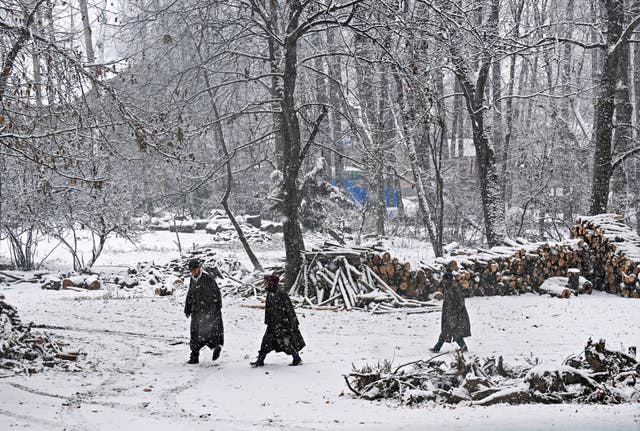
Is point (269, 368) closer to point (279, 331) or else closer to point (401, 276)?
point (279, 331)

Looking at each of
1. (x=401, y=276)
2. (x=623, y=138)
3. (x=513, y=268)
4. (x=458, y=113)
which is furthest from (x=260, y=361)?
(x=458, y=113)

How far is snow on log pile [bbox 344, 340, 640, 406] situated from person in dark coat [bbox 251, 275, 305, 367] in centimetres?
147

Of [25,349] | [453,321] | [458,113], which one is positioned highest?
[458,113]

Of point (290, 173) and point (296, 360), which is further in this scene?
point (290, 173)

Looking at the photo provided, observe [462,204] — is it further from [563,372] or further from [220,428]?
[220,428]

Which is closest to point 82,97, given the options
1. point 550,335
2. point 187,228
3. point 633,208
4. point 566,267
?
point 550,335

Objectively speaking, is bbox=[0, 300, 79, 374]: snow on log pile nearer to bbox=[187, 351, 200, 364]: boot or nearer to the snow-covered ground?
the snow-covered ground

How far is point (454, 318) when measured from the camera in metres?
10.1

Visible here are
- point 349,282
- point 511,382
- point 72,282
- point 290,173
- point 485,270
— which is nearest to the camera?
point 511,382

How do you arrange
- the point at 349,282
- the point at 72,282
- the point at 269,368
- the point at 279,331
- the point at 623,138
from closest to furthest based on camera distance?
the point at 269,368 < the point at 279,331 < the point at 349,282 < the point at 72,282 < the point at 623,138

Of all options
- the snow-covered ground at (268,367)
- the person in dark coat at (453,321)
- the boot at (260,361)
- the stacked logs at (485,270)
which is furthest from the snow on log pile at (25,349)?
the stacked logs at (485,270)

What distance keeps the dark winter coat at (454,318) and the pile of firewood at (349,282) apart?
12.1ft

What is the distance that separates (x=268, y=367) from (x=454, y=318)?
3.21 m

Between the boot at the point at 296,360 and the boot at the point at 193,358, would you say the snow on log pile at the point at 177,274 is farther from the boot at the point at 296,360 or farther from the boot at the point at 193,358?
the boot at the point at 296,360
